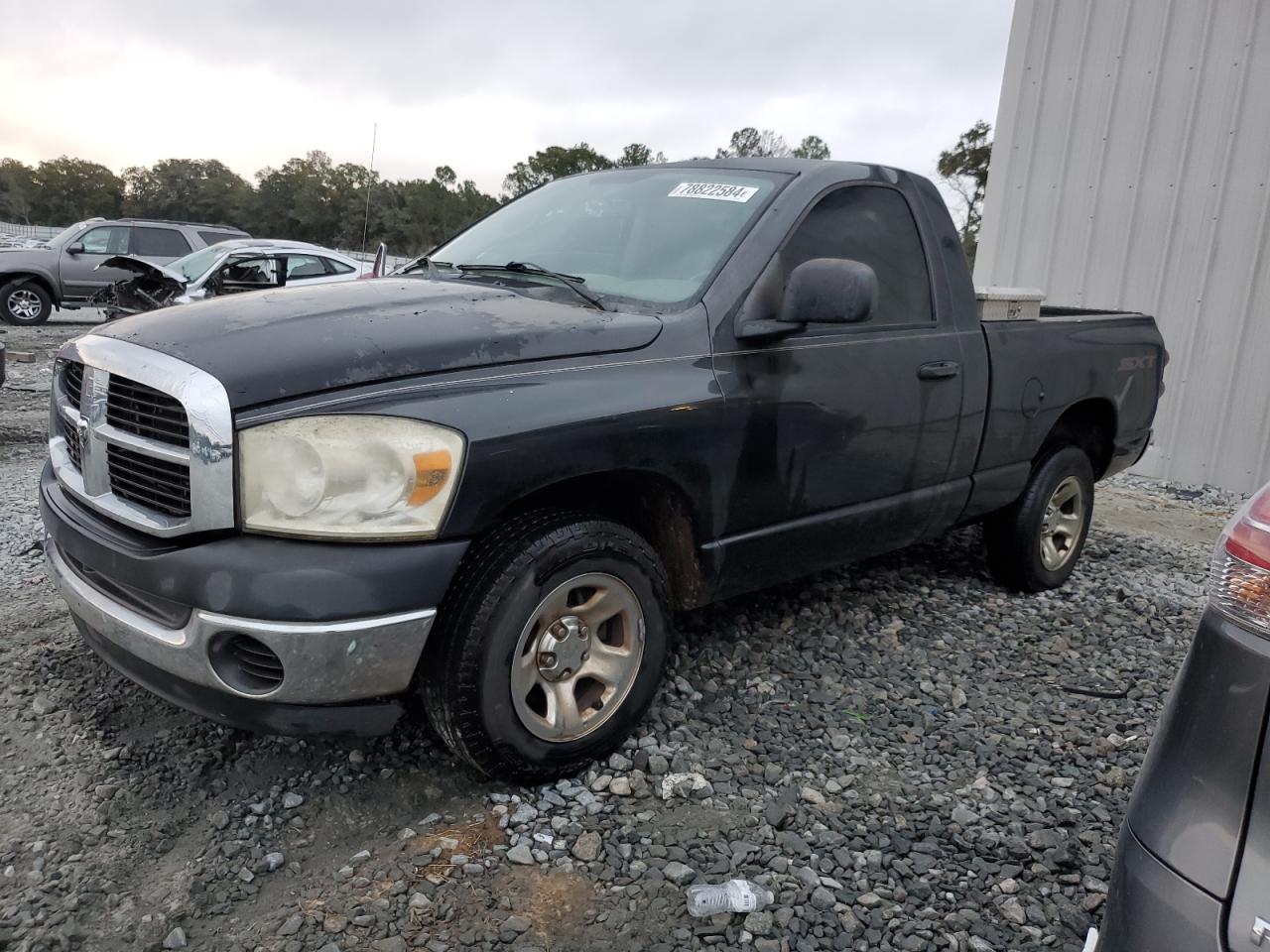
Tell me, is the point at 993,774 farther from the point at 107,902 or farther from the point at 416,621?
the point at 107,902

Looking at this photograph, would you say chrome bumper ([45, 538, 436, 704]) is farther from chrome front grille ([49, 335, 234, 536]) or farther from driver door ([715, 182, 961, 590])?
driver door ([715, 182, 961, 590])

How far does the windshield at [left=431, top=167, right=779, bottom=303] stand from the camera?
3.12m

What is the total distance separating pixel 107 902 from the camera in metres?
2.23

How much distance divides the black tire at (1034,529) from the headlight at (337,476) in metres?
3.05

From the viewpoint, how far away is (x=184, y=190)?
5681cm

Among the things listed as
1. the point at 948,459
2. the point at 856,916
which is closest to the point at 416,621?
the point at 856,916

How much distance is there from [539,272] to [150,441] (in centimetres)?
136

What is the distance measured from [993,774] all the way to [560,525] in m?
1.57

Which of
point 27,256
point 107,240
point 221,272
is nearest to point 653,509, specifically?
point 221,272

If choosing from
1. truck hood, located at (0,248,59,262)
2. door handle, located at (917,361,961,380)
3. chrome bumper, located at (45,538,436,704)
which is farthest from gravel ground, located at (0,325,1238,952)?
truck hood, located at (0,248,59,262)

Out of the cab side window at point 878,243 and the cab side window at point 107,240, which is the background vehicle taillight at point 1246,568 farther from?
the cab side window at point 107,240

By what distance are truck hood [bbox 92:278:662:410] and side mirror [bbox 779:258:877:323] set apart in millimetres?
454

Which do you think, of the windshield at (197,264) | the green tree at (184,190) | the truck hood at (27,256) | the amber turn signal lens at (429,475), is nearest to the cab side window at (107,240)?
the truck hood at (27,256)

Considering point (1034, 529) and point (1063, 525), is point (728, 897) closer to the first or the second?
point (1034, 529)
